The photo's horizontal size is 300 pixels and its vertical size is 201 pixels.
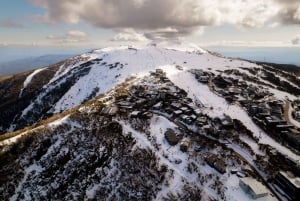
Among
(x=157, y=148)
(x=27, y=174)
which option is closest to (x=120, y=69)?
(x=157, y=148)

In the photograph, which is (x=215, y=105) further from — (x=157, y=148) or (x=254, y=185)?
(x=254, y=185)

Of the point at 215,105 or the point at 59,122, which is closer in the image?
the point at 59,122

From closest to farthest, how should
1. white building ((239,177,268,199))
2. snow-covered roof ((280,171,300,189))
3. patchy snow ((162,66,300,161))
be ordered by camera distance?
white building ((239,177,268,199)), snow-covered roof ((280,171,300,189)), patchy snow ((162,66,300,161))

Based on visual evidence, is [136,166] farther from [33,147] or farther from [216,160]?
[33,147]

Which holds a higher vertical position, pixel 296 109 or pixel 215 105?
pixel 215 105

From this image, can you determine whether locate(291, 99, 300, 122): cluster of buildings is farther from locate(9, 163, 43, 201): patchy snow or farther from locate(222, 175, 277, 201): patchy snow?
locate(9, 163, 43, 201): patchy snow

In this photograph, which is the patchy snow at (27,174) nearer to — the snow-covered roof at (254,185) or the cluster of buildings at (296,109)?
the snow-covered roof at (254,185)

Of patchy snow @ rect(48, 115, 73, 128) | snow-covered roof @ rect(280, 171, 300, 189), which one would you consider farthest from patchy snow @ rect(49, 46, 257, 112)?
snow-covered roof @ rect(280, 171, 300, 189)

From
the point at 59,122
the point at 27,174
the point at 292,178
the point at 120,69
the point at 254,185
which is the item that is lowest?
the point at 27,174

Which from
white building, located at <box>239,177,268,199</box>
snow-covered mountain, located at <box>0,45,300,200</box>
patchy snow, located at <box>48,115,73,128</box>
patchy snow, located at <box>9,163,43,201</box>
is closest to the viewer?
white building, located at <box>239,177,268,199</box>
